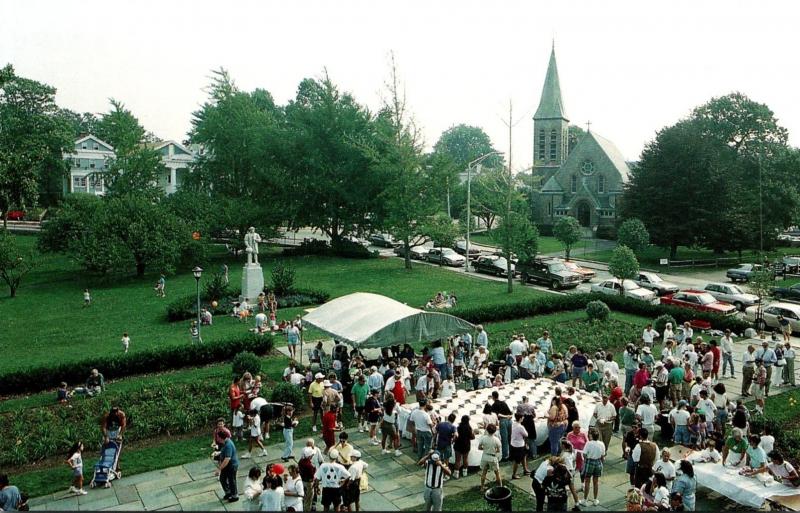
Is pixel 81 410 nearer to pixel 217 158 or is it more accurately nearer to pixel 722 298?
pixel 722 298

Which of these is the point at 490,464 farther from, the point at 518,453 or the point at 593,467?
the point at 593,467

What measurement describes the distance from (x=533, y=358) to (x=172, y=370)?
472 inches

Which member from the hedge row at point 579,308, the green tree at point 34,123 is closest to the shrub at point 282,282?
the hedge row at point 579,308

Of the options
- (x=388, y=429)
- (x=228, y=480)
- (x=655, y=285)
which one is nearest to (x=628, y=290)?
(x=655, y=285)

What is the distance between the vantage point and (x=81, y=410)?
57.3ft

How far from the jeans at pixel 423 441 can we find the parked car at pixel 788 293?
94.1ft

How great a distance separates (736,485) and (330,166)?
4029 cm

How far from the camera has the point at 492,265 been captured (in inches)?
1718

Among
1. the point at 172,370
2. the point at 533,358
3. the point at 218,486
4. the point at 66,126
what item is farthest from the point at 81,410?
the point at 66,126

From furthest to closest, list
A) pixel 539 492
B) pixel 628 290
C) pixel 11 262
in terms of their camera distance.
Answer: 1. pixel 11 262
2. pixel 628 290
3. pixel 539 492

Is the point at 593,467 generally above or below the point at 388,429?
above

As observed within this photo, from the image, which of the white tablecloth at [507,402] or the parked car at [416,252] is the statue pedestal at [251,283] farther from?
the parked car at [416,252]

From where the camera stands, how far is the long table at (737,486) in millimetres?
11086

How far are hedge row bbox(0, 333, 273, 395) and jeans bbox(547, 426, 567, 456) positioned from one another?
487 inches
